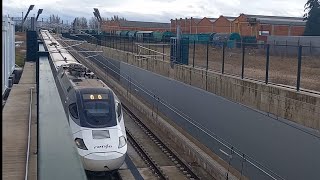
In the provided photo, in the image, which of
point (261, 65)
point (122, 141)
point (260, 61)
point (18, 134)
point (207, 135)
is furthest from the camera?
point (18, 134)

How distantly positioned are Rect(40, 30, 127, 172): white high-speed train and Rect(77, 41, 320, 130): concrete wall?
3.86 metres

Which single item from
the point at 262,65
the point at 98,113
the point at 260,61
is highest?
the point at 260,61

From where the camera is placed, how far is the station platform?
496 inches

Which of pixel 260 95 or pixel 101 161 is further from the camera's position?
pixel 260 95

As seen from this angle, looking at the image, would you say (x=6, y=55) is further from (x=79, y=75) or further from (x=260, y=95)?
(x=260, y=95)

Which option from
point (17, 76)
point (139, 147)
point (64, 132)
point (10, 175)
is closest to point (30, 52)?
point (139, 147)

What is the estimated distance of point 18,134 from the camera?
1736 cm

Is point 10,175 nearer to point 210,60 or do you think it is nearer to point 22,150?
point 22,150

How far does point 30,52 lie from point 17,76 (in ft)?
76.5

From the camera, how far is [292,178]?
Result: 9828 mm

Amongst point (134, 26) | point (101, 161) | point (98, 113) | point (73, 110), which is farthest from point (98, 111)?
point (134, 26)

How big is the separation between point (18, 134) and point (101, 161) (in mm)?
7267

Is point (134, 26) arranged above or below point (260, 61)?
above

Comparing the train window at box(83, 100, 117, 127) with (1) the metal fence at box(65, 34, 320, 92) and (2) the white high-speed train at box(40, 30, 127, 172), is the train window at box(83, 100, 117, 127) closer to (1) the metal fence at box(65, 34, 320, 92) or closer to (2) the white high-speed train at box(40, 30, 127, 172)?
(2) the white high-speed train at box(40, 30, 127, 172)
